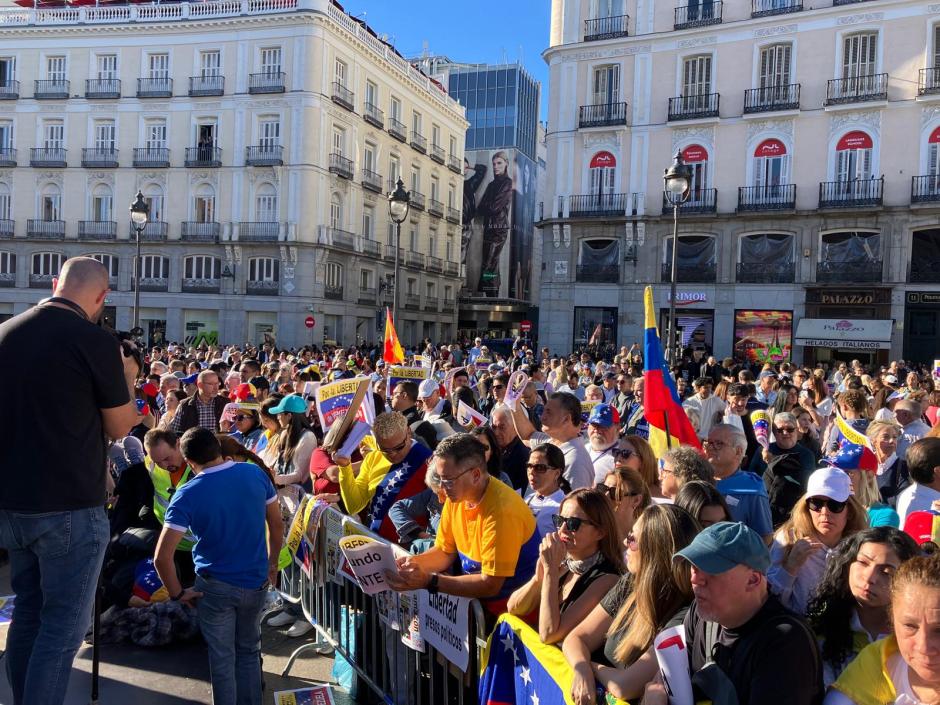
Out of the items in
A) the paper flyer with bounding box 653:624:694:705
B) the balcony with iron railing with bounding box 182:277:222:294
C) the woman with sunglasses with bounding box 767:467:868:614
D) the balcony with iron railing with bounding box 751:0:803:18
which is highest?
the balcony with iron railing with bounding box 751:0:803:18

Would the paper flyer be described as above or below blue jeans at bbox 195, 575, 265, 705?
above

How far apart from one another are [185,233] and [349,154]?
9.66 meters

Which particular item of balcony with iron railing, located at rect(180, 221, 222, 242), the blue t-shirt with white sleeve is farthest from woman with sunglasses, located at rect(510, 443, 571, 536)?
balcony with iron railing, located at rect(180, 221, 222, 242)

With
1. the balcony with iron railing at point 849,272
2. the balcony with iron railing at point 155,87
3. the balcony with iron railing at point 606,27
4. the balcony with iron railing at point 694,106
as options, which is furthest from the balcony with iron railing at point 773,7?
the balcony with iron railing at point 155,87

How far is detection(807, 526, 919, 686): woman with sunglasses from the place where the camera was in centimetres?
287

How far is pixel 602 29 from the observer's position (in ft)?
101

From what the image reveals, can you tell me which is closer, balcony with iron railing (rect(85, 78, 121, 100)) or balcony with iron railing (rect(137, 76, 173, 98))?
balcony with iron railing (rect(137, 76, 173, 98))

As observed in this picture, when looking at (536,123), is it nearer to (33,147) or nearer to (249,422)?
(33,147)

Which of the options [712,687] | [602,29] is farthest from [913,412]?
[602,29]

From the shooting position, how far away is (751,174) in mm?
29000

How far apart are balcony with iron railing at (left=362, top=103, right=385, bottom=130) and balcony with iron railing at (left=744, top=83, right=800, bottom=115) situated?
69.7 ft

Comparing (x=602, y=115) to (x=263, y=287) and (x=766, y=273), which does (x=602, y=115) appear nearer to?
(x=766, y=273)

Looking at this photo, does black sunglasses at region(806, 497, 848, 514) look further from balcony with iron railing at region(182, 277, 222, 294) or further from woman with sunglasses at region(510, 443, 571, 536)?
balcony with iron railing at region(182, 277, 222, 294)

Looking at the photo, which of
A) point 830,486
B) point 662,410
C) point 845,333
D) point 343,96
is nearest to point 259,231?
point 343,96
